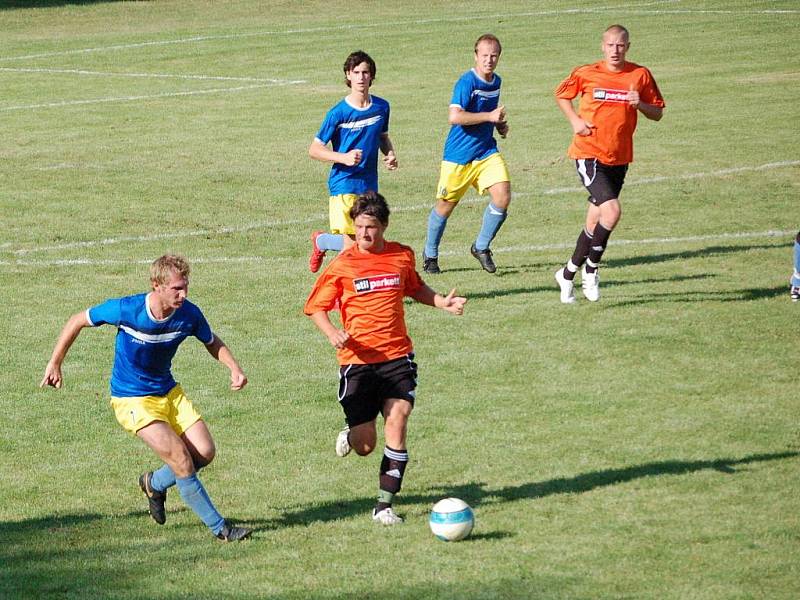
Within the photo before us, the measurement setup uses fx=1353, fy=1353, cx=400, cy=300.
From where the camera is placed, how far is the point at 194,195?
2178cm

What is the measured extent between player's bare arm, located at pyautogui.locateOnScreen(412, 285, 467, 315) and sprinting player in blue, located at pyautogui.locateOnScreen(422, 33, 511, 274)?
6350 mm

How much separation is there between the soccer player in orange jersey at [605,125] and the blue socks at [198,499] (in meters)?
7.00

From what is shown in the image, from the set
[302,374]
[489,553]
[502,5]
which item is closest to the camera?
[489,553]

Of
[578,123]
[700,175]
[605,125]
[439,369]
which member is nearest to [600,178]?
Result: [605,125]

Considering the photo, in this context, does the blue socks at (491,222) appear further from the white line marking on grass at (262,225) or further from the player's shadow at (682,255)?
the white line marking on grass at (262,225)

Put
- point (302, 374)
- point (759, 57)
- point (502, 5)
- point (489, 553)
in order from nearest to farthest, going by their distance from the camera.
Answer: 1. point (489, 553)
2. point (302, 374)
3. point (759, 57)
4. point (502, 5)

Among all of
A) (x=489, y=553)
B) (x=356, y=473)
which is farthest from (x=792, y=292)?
(x=489, y=553)

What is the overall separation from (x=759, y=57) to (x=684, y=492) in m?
28.1

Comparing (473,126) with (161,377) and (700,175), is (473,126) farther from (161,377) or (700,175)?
(161,377)

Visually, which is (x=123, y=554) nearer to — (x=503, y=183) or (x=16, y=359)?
(x=16, y=359)

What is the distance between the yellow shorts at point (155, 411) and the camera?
29.1 ft

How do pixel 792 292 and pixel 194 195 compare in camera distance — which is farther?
pixel 194 195

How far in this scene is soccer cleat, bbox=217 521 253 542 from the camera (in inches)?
348

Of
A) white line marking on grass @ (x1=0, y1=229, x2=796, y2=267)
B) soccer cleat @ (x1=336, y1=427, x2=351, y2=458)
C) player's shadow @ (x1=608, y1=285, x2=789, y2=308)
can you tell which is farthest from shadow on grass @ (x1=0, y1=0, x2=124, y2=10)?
soccer cleat @ (x1=336, y1=427, x2=351, y2=458)
